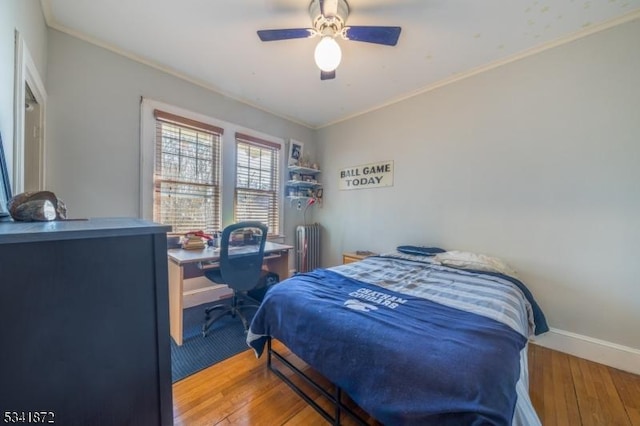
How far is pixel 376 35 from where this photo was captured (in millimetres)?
1730

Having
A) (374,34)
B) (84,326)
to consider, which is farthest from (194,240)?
(374,34)

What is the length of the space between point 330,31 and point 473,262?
2.35 metres

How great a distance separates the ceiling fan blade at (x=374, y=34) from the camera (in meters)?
1.66

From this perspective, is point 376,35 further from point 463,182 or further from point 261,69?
point 463,182

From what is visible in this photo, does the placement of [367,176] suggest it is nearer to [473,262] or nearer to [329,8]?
[473,262]

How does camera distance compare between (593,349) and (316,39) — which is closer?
(593,349)

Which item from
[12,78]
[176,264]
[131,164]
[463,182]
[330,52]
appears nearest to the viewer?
[12,78]

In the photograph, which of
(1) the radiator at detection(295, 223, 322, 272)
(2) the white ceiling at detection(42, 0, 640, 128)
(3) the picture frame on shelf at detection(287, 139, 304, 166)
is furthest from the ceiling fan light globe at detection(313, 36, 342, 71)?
(1) the radiator at detection(295, 223, 322, 272)

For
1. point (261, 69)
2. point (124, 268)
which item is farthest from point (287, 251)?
point (124, 268)

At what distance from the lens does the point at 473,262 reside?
2258 mm

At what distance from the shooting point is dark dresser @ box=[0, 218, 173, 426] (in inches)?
22.9

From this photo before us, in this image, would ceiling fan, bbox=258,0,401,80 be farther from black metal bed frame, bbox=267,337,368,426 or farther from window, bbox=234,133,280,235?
black metal bed frame, bbox=267,337,368,426

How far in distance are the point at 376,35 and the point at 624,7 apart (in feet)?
6.18

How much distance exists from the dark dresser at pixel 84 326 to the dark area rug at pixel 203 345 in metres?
1.15
